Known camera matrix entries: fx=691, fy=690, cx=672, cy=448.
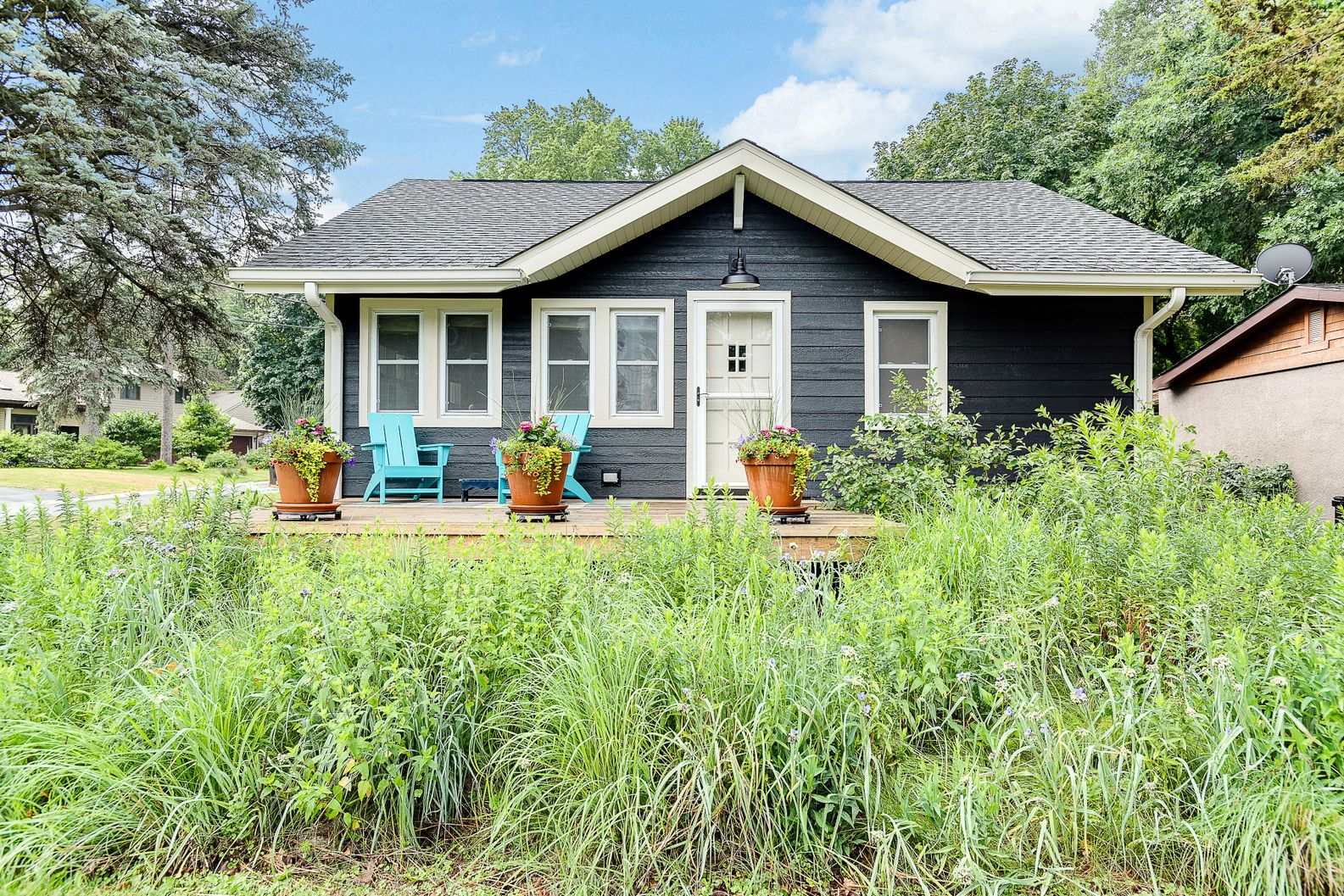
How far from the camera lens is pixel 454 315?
6.82 m

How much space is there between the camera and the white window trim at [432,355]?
6711 mm

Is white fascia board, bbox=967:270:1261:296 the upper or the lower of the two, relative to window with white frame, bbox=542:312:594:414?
upper

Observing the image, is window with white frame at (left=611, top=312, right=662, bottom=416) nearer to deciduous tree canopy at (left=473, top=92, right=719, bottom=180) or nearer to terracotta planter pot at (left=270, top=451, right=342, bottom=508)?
terracotta planter pot at (left=270, top=451, right=342, bottom=508)

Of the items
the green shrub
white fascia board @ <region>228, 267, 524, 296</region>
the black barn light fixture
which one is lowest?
the green shrub

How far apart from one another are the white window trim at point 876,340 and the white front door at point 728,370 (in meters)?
0.79

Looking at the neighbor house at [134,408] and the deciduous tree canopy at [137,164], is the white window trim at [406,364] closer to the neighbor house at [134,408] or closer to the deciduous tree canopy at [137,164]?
the deciduous tree canopy at [137,164]

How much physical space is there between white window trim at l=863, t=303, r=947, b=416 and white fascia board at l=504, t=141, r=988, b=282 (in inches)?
19.8

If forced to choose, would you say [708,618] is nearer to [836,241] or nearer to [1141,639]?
[1141,639]

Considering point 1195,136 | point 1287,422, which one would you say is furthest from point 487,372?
point 1195,136

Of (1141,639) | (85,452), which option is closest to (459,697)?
(1141,639)

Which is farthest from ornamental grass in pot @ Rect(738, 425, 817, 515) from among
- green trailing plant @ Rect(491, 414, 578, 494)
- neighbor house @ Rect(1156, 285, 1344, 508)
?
neighbor house @ Rect(1156, 285, 1344, 508)

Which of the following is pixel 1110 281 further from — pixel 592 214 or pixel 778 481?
pixel 592 214

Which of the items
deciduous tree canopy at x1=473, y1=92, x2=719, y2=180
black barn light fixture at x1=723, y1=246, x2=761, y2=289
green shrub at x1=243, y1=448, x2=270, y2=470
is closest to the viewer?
green shrub at x1=243, y1=448, x2=270, y2=470

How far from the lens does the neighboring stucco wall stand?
7867 mm
